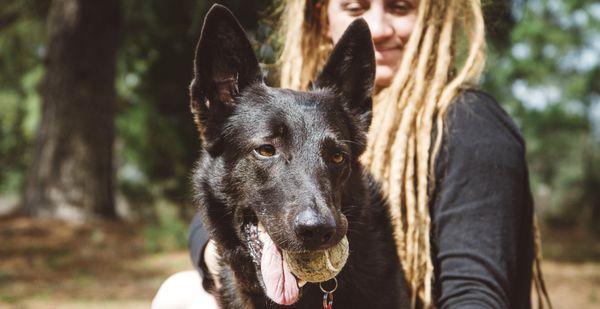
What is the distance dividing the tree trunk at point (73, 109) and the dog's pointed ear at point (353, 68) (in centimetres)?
786

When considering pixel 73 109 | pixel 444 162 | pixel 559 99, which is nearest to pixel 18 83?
pixel 73 109

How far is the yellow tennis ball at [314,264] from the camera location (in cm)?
209

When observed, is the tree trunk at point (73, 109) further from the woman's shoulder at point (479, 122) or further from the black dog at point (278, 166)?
the woman's shoulder at point (479, 122)

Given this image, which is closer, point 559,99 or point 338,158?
point 338,158

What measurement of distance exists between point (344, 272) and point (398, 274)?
274mm

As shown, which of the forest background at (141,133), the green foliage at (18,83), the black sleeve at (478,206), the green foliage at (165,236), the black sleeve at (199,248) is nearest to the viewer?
the black sleeve at (478,206)

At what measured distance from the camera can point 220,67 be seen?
2.40m

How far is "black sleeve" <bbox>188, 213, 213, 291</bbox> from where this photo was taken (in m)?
2.72

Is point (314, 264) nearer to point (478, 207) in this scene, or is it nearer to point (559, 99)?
point (478, 207)

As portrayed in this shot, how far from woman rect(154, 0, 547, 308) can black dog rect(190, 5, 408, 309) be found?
159mm

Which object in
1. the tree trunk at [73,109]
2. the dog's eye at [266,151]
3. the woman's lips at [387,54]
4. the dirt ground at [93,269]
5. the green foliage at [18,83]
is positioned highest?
the green foliage at [18,83]

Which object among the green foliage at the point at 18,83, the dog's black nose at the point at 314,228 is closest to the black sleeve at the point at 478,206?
the dog's black nose at the point at 314,228

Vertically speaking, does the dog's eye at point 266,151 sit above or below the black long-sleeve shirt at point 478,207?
above

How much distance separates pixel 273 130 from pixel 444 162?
2.50ft
